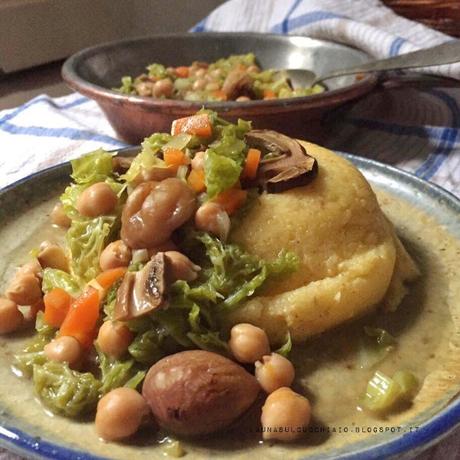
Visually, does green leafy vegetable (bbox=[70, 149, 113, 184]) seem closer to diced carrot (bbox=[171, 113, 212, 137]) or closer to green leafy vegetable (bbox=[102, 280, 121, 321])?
diced carrot (bbox=[171, 113, 212, 137])

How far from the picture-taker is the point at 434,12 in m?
3.66

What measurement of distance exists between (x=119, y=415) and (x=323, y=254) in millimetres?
704

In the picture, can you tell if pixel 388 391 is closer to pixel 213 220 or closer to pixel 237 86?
pixel 213 220

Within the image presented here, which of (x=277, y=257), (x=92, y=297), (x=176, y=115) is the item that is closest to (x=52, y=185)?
(x=176, y=115)

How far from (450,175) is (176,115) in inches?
46.1

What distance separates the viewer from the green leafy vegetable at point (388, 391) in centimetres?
135

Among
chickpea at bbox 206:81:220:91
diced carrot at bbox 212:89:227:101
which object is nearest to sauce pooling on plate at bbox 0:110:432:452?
diced carrot at bbox 212:89:227:101

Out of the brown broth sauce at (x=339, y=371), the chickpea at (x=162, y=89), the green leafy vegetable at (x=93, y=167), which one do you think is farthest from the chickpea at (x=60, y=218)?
the chickpea at (x=162, y=89)

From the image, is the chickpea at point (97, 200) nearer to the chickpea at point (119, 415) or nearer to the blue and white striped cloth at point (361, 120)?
the chickpea at point (119, 415)

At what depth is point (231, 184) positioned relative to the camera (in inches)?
65.1

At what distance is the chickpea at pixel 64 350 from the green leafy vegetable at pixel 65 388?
2cm

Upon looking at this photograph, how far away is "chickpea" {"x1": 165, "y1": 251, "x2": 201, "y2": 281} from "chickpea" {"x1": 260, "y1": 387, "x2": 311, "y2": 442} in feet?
1.17

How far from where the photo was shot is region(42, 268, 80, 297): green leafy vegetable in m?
1.71

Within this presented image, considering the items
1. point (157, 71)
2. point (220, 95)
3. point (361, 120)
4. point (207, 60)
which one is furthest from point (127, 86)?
point (361, 120)
